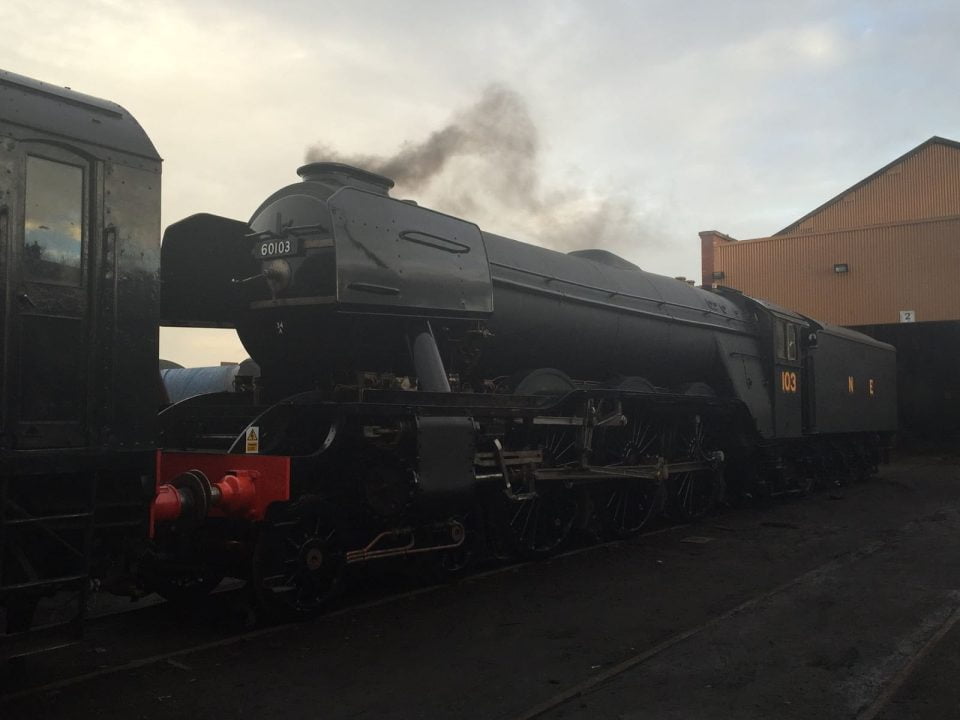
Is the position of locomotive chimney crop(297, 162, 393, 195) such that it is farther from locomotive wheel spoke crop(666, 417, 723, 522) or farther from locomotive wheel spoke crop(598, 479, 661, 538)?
locomotive wheel spoke crop(666, 417, 723, 522)

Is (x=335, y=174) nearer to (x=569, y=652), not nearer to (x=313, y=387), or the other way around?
(x=313, y=387)

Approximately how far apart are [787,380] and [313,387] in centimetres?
858

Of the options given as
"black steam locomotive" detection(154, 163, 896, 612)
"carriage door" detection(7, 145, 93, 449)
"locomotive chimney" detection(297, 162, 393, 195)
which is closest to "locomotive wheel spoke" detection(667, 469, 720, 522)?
"black steam locomotive" detection(154, 163, 896, 612)

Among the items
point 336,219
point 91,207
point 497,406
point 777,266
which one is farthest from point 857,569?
point 777,266

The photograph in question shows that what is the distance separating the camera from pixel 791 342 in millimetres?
12922

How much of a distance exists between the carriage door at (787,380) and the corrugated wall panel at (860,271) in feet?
47.9

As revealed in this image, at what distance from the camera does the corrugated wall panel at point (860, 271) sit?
2466 cm

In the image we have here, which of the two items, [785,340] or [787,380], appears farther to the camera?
[785,340]

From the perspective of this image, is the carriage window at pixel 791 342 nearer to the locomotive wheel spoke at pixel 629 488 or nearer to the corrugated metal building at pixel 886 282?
the locomotive wheel spoke at pixel 629 488

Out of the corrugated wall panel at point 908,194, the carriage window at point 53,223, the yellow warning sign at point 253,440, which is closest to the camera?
the carriage window at point 53,223

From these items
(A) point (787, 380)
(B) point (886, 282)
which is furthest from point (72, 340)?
(B) point (886, 282)

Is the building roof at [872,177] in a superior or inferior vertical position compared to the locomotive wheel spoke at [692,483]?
superior

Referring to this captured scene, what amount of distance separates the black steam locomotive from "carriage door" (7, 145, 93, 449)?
3.29 ft

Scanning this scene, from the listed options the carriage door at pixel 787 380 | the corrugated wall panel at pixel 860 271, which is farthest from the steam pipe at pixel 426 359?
the corrugated wall panel at pixel 860 271
